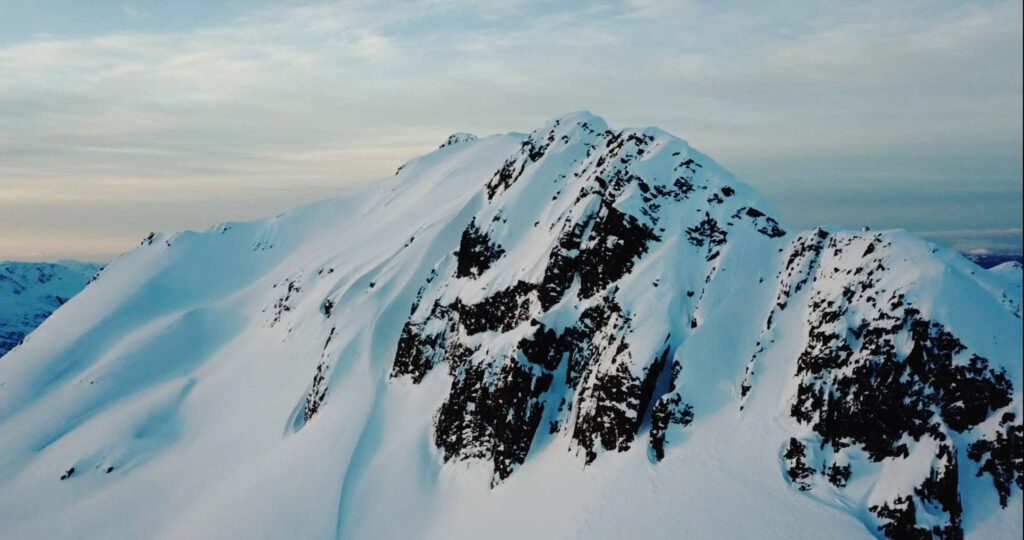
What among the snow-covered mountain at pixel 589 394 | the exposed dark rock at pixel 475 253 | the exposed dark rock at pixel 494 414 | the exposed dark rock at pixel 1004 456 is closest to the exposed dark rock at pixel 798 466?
the snow-covered mountain at pixel 589 394

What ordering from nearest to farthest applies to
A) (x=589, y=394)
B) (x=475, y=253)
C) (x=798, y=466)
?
(x=798, y=466) < (x=589, y=394) < (x=475, y=253)

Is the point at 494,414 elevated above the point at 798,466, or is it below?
below

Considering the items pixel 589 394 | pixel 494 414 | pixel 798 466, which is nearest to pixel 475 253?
pixel 494 414

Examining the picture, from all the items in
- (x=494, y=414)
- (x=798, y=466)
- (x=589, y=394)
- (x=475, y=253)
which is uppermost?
(x=475, y=253)

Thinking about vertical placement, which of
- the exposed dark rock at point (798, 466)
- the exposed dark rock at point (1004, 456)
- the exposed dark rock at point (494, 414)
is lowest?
the exposed dark rock at point (494, 414)

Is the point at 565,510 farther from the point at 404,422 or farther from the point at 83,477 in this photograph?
the point at 83,477

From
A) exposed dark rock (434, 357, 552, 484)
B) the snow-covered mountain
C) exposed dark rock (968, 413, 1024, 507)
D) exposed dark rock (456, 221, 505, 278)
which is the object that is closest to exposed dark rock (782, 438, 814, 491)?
the snow-covered mountain

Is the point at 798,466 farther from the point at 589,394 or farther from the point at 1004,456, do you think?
the point at 589,394

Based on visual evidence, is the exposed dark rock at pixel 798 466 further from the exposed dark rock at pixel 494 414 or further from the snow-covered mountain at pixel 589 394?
the exposed dark rock at pixel 494 414
